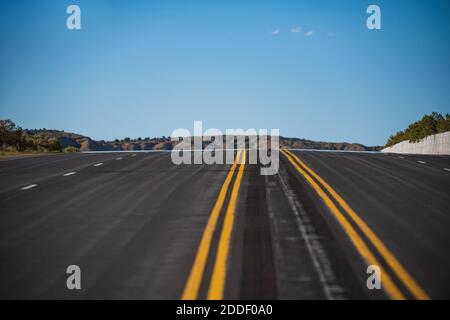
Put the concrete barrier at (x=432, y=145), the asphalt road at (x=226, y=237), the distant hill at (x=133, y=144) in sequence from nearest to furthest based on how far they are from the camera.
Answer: the asphalt road at (x=226, y=237) → the concrete barrier at (x=432, y=145) → the distant hill at (x=133, y=144)

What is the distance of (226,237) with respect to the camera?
25.7 feet

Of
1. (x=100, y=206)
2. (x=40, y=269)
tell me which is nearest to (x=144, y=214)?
(x=100, y=206)

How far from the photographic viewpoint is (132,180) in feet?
48.0

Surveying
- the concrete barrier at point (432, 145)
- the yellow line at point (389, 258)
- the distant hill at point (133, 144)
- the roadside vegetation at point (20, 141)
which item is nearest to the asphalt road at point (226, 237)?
the yellow line at point (389, 258)

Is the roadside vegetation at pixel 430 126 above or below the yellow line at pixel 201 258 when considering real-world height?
above

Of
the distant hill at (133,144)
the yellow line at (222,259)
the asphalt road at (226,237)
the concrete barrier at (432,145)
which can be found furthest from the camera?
the distant hill at (133,144)

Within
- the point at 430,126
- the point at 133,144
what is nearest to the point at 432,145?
the point at 430,126

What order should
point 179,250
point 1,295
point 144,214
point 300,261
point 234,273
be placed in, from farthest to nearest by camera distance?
point 144,214 < point 179,250 < point 300,261 < point 234,273 < point 1,295

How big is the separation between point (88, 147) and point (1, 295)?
97582mm

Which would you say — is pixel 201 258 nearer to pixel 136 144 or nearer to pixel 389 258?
pixel 389 258

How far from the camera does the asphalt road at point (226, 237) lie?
586 cm

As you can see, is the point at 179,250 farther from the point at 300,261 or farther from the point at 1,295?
the point at 1,295

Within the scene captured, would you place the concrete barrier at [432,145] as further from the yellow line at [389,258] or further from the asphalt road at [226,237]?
the yellow line at [389,258]

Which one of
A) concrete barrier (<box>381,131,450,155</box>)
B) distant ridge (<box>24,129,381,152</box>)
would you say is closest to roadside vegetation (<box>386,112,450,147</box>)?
concrete barrier (<box>381,131,450,155</box>)
